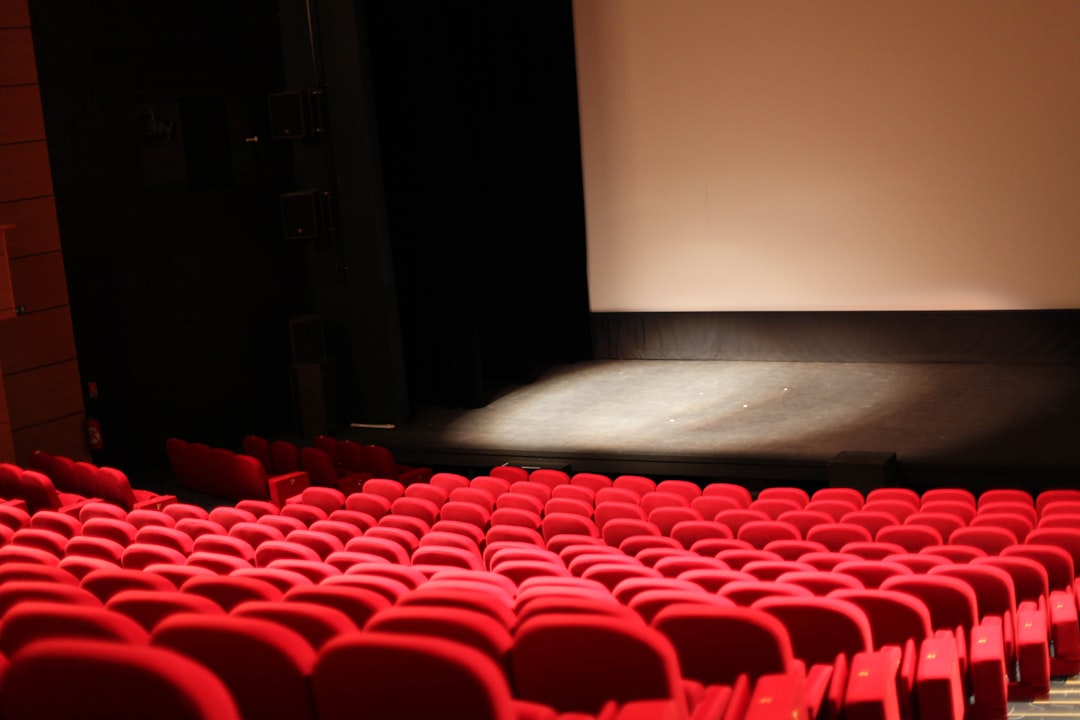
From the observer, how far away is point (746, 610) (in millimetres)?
2619

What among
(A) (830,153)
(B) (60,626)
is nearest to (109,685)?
(B) (60,626)

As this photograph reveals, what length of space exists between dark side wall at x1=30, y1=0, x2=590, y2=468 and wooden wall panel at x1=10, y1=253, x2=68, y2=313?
0.37ft

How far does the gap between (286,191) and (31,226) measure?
2447 mm

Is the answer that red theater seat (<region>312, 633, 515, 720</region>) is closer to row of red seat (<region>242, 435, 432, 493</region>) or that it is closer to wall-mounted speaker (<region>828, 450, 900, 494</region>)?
wall-mounted speaker (<region>828, 450, 900, 494</region>)

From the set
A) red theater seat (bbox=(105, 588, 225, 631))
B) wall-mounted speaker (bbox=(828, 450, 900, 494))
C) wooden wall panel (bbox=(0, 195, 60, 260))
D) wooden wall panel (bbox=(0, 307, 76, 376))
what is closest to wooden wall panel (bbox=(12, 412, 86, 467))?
wooden wall panel (bbox=(0, 307, 76, 376))

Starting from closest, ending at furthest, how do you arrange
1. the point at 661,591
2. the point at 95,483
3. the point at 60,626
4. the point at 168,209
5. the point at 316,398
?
the point at 60,626
the point at 661,591
the point at 95,483
the point at 168,209
the point at 316,398

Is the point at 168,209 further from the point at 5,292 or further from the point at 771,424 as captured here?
the point at 771,424

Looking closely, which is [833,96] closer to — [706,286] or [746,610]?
[706,286]

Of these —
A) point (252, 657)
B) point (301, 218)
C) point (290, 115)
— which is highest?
point (290, 115)

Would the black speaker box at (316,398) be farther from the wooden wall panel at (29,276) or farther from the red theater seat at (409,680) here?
the red theater seat at (409,680)

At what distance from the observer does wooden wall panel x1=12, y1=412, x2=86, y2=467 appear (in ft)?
33.5

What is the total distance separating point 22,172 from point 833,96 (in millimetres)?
7524

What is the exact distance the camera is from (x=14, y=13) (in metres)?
10.1

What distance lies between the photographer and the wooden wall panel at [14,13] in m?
9.99
